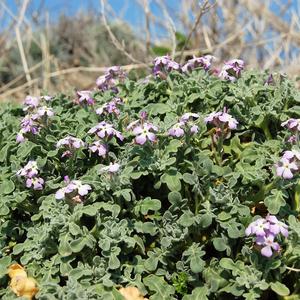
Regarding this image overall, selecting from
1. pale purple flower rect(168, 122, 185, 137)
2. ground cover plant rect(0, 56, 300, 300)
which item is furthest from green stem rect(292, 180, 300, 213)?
pale purple flower rect(168, 122, 185, 137)

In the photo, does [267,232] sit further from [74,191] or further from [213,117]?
[74,191]

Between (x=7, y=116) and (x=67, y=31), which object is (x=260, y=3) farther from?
(x=7, y=116)

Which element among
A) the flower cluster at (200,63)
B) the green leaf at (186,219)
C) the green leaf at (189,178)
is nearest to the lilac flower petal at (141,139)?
the green leaf at (189,178)

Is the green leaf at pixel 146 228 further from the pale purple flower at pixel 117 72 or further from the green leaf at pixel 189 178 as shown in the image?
the pale purple flower at pixel 117 72

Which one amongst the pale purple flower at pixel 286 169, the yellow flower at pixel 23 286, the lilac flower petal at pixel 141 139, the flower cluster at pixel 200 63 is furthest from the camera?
the flower cluster at pixel 200 63

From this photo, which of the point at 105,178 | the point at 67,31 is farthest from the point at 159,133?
the point at 67,31
